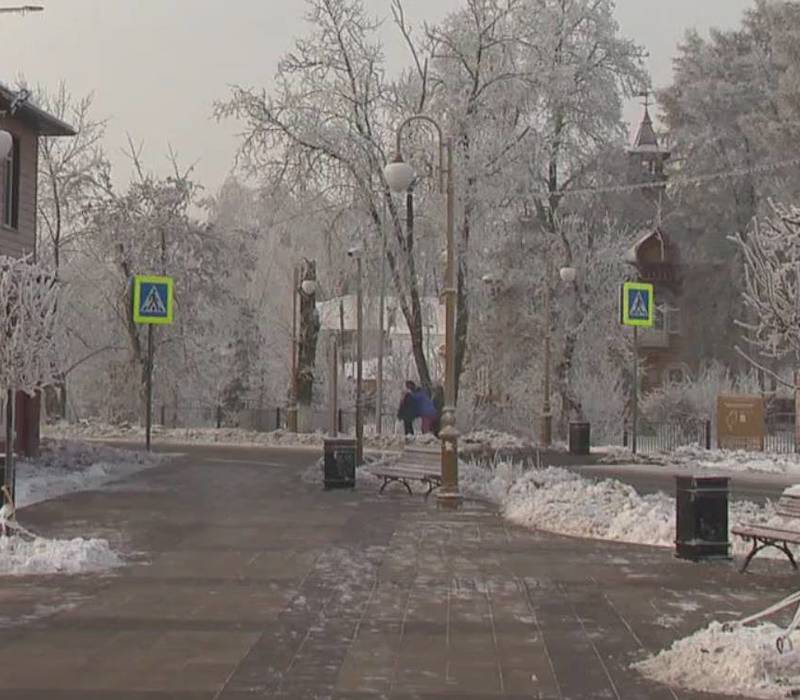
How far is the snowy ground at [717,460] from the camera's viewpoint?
2673 centimetres

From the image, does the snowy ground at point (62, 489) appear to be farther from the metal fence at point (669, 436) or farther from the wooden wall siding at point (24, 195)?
the metal fence at point (669, 436)

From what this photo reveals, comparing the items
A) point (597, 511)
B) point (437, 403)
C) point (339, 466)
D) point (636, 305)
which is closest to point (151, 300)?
point (339, 466)

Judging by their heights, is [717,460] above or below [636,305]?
below

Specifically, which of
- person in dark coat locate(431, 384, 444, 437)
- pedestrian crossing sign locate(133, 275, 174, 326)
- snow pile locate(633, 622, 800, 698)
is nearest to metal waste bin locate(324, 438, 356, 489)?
pedestrian crossing sign locate(133, 275, 174, 326)

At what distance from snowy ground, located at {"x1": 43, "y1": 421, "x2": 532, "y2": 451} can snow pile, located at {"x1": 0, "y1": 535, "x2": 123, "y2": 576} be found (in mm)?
18622

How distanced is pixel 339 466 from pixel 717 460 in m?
12.5

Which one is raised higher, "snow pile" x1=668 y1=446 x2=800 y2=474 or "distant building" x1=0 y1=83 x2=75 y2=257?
"distant building" x1=0 y1=83 x2=75 y2=257

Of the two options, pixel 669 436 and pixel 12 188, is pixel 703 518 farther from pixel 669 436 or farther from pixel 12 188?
pixel 669 436

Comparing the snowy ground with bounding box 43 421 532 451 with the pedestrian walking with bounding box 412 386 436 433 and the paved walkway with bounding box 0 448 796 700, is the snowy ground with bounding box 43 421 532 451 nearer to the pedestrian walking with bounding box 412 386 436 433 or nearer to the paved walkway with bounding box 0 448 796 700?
the pedestrian walking with bounding box 412 386 436 433

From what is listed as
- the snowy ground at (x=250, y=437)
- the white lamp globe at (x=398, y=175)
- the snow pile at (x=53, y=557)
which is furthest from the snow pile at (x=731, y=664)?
the snowy ground at (x=250, y=437)

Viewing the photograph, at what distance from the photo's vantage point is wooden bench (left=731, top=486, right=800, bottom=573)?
36.3ft

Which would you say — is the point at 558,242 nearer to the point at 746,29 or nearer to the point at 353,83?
the point at 353,83

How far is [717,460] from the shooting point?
28.7 metres

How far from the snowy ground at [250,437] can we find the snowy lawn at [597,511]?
13266 millimetres
